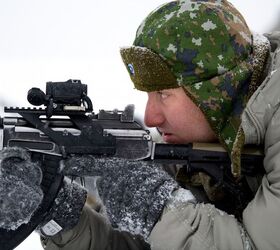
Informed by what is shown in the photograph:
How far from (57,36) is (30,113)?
7.91 meters

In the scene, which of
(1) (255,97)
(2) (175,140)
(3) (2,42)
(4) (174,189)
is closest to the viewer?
(1) (255,97)

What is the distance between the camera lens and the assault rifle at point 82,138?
6.18 ft

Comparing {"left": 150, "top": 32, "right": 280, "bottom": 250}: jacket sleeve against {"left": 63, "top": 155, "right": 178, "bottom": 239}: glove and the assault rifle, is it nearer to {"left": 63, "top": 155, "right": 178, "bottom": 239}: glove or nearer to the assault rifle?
{"left": 63, "top": 155, "right": 178, "bottom": 239}: glove

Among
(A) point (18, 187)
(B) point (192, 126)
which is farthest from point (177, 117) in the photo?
(A) point (18, 187)

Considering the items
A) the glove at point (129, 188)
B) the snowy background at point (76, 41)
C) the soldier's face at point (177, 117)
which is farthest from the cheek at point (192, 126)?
the snowy background at point (76, 41)

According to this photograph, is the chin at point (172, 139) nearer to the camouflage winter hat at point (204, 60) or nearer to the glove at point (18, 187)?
the camouflage winter hat at point (204, 60)

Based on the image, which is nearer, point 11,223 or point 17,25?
point 11,223

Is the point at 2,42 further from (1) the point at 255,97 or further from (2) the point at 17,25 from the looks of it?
(1) the point at 255,97

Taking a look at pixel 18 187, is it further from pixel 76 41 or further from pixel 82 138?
pixel 76 41

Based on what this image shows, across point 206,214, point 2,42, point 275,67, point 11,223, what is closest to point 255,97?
point 275,67

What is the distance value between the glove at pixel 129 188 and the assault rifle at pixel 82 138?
0.04 meters

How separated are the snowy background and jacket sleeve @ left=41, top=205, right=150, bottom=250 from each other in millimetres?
3059

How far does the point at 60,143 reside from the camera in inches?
74.3

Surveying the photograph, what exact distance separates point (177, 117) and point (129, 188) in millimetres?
304
